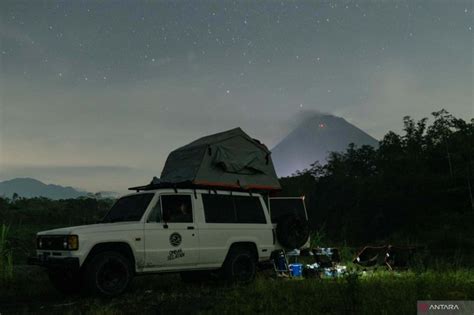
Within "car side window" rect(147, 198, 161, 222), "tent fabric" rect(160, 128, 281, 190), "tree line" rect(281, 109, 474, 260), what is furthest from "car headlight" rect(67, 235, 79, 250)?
"tree line" rect(281, 109, 474, 260)

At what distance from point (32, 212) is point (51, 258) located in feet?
192

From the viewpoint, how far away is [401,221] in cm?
4769

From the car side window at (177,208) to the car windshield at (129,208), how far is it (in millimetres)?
329

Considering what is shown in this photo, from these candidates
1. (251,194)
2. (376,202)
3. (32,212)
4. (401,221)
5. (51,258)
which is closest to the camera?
(51,258)

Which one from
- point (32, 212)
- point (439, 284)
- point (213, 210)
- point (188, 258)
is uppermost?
point (32, 212)

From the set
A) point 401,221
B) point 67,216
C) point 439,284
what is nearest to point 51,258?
point 439,284

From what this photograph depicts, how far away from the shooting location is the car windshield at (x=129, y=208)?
28.6 ft

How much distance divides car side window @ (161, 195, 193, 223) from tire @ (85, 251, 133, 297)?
1.13 metres

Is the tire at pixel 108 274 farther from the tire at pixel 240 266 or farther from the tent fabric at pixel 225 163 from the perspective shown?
the tent fabric at pixel 225 163

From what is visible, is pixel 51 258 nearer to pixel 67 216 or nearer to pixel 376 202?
pixel 376 202

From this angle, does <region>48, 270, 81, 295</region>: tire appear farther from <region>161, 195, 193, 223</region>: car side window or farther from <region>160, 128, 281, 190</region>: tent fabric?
<region>160, 128, 281, 190</region>: tent fabric

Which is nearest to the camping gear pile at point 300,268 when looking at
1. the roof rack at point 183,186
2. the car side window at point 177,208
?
the roof rack at point 183,186

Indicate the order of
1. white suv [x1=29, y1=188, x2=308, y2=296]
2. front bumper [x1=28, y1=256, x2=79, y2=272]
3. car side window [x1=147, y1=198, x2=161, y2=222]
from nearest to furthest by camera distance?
front bumper [x1=28, y1=256, x2=79, y2=272] < white suv [x1=29, y1=188, x2=308, y2=296] < car side window [x1=147, y1=198, x2=161, y2=222]

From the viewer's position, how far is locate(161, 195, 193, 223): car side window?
880cm
